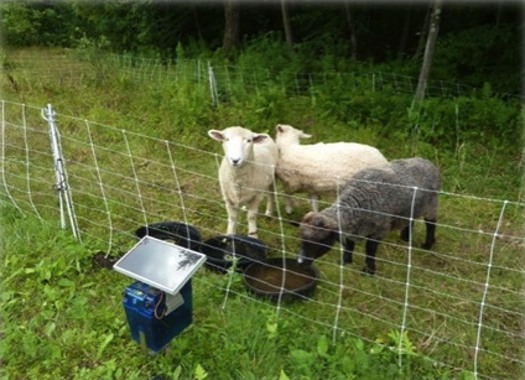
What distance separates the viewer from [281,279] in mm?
4219

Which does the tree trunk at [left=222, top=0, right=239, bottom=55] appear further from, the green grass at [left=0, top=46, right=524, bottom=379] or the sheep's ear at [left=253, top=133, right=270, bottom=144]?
the sheep's ear at [left=253, top=133, right=270, bottom=144]

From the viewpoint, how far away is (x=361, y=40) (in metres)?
14.0

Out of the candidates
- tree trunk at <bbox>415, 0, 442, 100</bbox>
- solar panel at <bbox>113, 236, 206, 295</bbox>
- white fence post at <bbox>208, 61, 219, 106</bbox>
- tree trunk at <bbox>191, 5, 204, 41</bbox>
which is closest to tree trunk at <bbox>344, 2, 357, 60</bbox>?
tree trunk at <bbox>415, 0, 442, 100</bbox>

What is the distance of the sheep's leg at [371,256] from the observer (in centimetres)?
438

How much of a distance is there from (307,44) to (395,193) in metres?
9.40

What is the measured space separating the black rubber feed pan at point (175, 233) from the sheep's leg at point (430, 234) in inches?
88.3

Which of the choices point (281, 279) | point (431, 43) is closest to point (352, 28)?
point (431, 43)

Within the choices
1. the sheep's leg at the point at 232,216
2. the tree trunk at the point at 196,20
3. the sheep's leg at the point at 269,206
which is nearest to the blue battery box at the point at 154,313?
the sheep's leg at the point at 232,216

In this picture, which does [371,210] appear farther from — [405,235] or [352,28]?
[352,28]

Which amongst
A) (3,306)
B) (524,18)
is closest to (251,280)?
(3,306)

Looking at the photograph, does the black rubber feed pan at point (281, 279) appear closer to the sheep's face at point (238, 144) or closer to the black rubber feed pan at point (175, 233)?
the black rubber feed pan at point (175, 233)

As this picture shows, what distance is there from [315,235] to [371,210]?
58 centimetres

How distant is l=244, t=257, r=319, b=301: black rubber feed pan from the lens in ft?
12.8

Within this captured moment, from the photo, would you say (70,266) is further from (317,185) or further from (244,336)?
(317,185)
